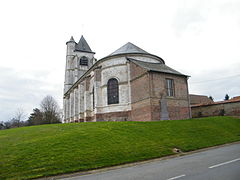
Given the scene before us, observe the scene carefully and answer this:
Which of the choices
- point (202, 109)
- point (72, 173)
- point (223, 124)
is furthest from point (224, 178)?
point (202, 109)

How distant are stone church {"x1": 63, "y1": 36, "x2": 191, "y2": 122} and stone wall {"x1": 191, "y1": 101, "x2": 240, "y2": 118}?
585 cm

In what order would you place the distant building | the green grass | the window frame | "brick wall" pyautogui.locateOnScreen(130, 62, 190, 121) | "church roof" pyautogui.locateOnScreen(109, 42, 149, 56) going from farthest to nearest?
1. "church roof" pyautogui.locateOnScreen(109, 42, 149, 56)
2. the distant building
3. the window frame
4. "brick wall" pyautogui.locateOnScreen(130, 62, 190, 121)
5. the green grass

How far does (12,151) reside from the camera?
9.05m

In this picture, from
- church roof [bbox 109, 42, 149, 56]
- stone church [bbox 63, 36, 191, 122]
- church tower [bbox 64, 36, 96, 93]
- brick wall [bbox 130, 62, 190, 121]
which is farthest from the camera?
church tower [bbox 64, 36, 96, 93]

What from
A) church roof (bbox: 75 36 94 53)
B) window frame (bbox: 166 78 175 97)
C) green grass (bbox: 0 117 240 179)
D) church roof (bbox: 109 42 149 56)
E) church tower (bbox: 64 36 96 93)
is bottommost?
green grass (bbox: 0 117 240 179)

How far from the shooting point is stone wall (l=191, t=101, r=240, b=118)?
78.5ft

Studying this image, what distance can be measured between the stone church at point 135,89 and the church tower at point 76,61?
15.9 metres

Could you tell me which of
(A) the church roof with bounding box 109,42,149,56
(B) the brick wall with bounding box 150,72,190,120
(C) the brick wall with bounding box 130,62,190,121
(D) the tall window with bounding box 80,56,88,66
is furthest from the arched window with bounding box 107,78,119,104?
(D) the tall window with bounding box 80,56,88,66

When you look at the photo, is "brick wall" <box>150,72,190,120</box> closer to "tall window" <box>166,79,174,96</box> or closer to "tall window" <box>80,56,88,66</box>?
"tall window" <box>166,79,174,96</box>

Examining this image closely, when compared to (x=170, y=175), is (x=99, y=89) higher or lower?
higher

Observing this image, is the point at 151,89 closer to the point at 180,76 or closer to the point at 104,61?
the point at 180,76

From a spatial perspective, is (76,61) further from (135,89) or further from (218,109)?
(218,109)

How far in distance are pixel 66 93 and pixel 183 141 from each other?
1463 inches

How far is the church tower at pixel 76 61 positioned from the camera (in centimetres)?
4569
